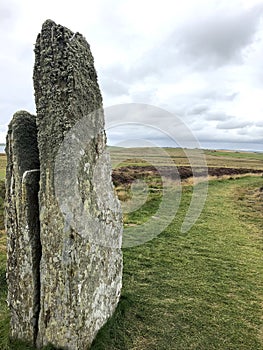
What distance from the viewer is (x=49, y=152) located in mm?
5262

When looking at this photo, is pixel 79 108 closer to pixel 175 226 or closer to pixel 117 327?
pixel 117 327

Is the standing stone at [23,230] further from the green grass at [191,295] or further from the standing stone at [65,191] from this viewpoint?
the green grass at [191,295]

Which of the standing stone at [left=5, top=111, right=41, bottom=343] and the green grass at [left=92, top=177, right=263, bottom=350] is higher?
the standing stone at [left=5, top=111, right=41, bottom=343]

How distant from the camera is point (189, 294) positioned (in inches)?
305

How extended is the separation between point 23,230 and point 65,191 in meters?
1.11

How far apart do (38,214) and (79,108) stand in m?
1.98

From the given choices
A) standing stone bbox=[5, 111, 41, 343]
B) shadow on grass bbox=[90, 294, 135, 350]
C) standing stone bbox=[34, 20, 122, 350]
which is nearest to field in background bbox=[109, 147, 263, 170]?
shadow on grass bbox=[90, 294, 135, 350]

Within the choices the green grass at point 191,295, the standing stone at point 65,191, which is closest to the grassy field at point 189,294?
the green grass at point 191,295

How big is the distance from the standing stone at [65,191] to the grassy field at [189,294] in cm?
81

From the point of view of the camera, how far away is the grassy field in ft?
19.9

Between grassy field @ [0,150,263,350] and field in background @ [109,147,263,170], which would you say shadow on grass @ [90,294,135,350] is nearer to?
grassy field @ [0,150,263,350]

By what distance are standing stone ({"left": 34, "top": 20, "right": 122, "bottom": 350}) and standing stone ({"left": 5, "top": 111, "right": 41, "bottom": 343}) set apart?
26cm

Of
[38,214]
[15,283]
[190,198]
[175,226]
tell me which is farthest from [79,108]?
[190,198]

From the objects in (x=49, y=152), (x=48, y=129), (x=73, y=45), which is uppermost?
(x=73, y=45)
